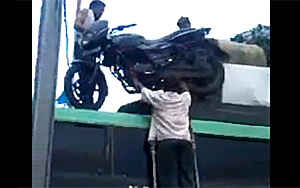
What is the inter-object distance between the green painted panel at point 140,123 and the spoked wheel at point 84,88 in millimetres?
40

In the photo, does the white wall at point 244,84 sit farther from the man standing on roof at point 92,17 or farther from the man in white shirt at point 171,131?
the man standing on roof at point 92,17

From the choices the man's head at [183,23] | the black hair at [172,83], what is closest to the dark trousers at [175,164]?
the black hair at [172,83]

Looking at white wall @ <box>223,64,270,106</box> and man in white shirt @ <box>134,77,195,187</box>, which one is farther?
white wall @ <box>223,64,270,106</box>

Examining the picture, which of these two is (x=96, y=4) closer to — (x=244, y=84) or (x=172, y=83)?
(x=172, y=83)

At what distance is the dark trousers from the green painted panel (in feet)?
0.28

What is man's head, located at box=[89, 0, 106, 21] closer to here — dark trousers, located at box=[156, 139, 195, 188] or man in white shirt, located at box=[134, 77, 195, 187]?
man in white shirt, located at box=[134, 77, 195, 187]

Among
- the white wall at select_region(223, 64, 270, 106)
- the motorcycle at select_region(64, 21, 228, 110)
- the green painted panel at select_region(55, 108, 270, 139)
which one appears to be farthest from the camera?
the white wall at select_region(223, 64, 270, 106)

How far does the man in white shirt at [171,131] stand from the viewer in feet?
6.15

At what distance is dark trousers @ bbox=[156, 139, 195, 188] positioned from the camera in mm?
1842

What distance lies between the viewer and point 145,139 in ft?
6.14

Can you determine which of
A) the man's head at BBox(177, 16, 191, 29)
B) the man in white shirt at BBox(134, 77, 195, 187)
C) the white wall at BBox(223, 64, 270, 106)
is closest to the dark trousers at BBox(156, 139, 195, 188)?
the man in white shirt at BBox(134, 77, 195, 187)

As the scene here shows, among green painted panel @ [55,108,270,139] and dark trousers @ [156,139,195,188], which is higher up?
green painted panel @ [55,108,270,139]

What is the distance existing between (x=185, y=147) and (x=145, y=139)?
0.15m

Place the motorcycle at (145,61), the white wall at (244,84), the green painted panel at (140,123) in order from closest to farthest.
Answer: the green painted panel at (140,123), the motorcycle at (145,61), the white wall at (244,84)
